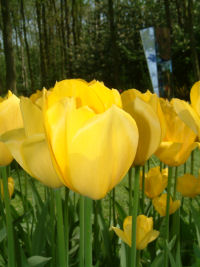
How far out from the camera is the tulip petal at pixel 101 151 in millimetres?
338

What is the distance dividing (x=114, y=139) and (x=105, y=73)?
46.9 ft

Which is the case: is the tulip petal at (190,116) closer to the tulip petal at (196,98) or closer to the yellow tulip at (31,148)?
the tulip petal at (196,98)

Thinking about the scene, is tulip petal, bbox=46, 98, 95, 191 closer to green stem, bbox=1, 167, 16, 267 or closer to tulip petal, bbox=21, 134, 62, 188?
tulip petal, bbox=21, 134, 62, 188

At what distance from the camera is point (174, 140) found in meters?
0.61

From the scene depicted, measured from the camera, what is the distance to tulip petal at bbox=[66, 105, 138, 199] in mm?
338

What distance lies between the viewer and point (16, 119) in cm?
55

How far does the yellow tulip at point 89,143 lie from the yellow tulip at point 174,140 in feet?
0.77

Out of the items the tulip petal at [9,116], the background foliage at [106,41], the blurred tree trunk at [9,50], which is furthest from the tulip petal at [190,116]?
the background foliage at [106,41]

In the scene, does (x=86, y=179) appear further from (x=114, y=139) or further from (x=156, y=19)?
(x=156, y=19)

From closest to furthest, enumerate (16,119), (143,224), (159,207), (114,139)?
(114,139) < (16,119) < (143,224) < (159,207)

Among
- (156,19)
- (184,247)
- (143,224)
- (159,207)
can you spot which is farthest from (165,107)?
(156,19)

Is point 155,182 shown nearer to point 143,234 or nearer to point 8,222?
point 143,234

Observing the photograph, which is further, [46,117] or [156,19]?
[156,19]

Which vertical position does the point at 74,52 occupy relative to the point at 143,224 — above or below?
above
